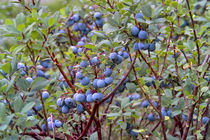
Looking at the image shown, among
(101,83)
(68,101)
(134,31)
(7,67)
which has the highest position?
(134,31)

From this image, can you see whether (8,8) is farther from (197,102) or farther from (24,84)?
(197,102)

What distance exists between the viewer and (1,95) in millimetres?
1075

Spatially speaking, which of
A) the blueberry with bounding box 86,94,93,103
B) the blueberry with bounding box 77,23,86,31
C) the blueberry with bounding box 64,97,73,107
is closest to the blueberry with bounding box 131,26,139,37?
the blueberry with bounding box 86,94,93,103

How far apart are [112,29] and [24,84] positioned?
1.51 feet

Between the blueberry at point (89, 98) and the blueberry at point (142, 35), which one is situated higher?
the blueberry at point (142, 35)

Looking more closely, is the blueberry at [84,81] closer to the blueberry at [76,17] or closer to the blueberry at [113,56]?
the blueberry at [113,56]

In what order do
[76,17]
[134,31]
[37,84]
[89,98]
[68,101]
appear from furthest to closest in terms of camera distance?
[76,17] → [68,101] → [89,98] → [134,31] → [37,84]

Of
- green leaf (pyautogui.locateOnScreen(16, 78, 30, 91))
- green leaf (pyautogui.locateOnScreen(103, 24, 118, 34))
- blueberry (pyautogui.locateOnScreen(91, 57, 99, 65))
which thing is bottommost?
green leaf (pyautogui.locateOnScreen(16, 78, 30, 91))

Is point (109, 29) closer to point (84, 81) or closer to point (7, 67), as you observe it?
point (84, 81)

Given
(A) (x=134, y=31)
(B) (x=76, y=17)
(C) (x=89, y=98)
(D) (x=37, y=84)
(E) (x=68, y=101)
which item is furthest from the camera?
(B) (x=76, y=17)

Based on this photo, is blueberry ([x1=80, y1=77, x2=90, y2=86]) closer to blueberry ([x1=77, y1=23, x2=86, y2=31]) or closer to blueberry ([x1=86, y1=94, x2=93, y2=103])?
blueberry ([x1=86, y1=94, x2=93, y2=103])

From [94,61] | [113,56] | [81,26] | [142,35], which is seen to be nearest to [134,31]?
[142,35]

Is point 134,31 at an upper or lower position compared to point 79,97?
upper

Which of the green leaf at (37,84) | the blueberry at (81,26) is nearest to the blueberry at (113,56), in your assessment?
the green leaf at (37,84)
